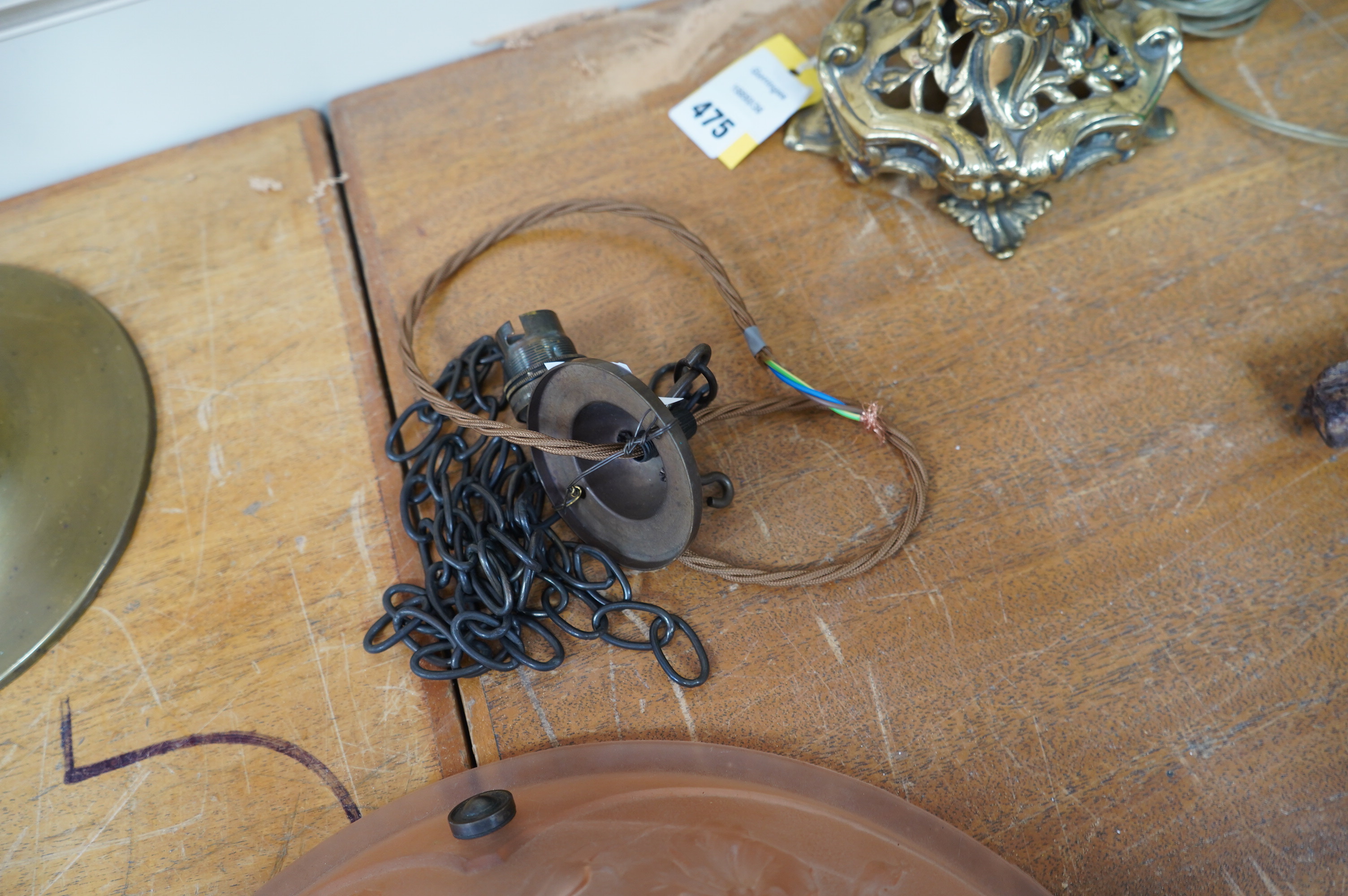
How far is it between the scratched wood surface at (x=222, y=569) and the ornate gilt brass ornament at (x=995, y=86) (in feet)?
1.63

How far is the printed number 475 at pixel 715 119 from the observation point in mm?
816

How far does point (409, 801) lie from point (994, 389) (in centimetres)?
55

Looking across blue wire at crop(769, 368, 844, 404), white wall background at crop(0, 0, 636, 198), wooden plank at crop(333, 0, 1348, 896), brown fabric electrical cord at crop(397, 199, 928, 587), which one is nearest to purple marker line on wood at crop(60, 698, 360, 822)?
wooden plank at crop(333, 0, 1348, 896)

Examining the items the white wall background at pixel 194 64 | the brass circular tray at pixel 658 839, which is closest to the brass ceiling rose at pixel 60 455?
the white wall background at pixel 194 64

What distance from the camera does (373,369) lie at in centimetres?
73

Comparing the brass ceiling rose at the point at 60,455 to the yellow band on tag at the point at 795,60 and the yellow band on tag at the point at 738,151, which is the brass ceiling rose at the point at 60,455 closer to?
the yellow band on tag at the point at 738,151

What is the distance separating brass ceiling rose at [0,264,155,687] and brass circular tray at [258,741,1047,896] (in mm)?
292

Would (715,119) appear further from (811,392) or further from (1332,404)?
(1332,404)

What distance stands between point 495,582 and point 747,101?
1.77 ft

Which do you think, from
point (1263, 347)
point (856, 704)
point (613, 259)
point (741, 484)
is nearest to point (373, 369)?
point (613, 259)

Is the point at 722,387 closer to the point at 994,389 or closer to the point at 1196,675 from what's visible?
the point at 994,389

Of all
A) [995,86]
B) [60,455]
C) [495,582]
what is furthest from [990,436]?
[60,455]

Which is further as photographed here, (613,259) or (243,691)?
(613,259)

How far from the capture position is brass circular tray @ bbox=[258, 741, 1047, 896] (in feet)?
1.65
